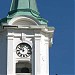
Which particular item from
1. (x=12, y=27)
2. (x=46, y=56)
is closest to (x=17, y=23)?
(x=12, y=27)

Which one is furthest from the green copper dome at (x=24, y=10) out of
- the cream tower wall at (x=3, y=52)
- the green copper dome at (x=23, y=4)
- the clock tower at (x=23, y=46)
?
the cream tower wall at (x=3, y=52)

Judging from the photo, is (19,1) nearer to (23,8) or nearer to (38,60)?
(23,8)

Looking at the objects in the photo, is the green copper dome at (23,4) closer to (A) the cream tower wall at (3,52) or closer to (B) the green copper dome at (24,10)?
(B) the green copper dome at (24,10)

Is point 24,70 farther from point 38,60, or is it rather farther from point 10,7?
point 10,7

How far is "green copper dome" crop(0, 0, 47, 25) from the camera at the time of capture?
46.8 m

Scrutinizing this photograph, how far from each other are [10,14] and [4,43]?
2726 mm

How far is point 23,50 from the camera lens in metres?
45.7

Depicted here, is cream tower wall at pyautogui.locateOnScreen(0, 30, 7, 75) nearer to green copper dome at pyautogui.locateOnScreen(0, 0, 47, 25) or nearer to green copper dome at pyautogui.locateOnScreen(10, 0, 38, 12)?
green copper dome at pyautogui.locateOnScreen(0, 0, 47, 25)

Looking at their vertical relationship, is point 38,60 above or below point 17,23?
below

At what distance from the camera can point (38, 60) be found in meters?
45.6

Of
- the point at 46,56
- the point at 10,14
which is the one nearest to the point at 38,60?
the point at 46,56

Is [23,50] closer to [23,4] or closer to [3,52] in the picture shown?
[3,52]

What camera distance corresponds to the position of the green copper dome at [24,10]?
46781 millimetres

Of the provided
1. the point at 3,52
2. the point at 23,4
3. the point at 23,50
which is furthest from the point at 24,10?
the point at 3,52
